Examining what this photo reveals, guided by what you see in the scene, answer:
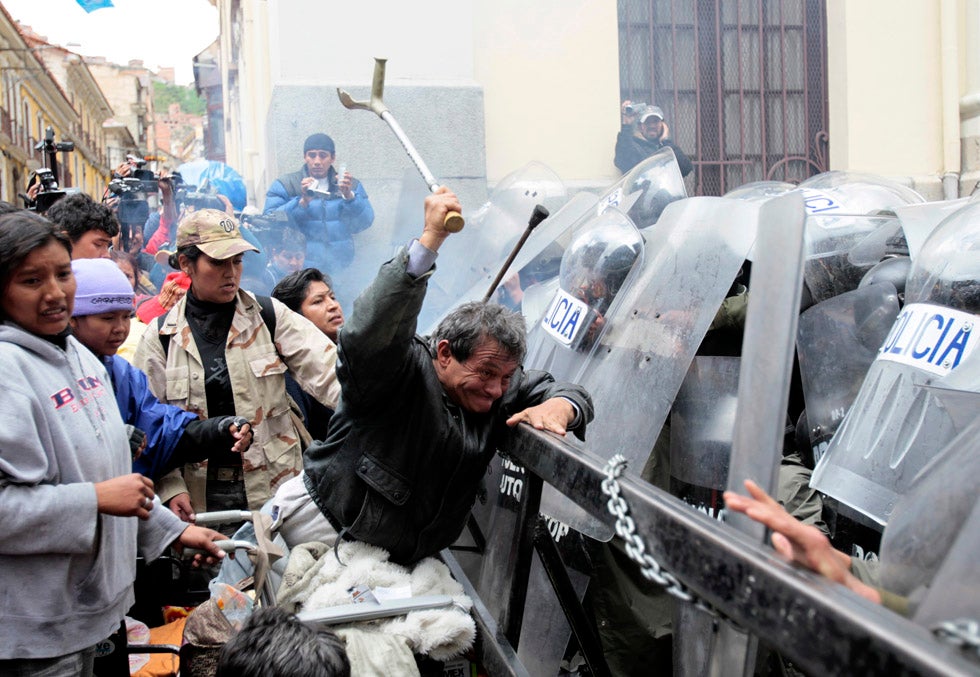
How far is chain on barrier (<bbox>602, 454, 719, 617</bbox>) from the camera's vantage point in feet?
4.27

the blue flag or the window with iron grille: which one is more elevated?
the blue flag

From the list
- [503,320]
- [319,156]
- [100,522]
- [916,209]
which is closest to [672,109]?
[319,156]

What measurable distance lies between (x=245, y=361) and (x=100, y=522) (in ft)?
4.13

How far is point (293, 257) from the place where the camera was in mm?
6398

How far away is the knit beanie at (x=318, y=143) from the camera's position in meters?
6.47

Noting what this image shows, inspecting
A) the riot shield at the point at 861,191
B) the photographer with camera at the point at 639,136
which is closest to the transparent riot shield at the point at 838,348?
the riot shield at the point at 861,191

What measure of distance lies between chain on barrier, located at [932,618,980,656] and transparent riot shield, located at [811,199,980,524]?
0.99 m

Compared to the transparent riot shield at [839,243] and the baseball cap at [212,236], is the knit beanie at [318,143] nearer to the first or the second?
the baseball cap at [212,236]

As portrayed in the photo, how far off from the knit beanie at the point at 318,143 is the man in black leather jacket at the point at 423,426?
170 inches

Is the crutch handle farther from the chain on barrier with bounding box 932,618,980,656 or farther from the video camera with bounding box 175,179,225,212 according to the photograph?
the video camera with bounding box 175,179,225,212

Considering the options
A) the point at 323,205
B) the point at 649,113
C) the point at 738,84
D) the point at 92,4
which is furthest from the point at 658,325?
the point at 92,4

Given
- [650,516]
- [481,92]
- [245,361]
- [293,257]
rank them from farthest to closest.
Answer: [481,92] < [293,257] < [245,361] < [650,516]

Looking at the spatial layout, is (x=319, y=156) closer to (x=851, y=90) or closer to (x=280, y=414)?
(x=280, y=414)

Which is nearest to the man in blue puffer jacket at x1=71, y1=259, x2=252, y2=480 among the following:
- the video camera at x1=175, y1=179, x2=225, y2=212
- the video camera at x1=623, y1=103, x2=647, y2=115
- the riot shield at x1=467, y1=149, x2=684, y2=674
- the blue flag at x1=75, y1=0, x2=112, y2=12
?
the riot shield at x1=467, y1=149, x2=684, y2=674
